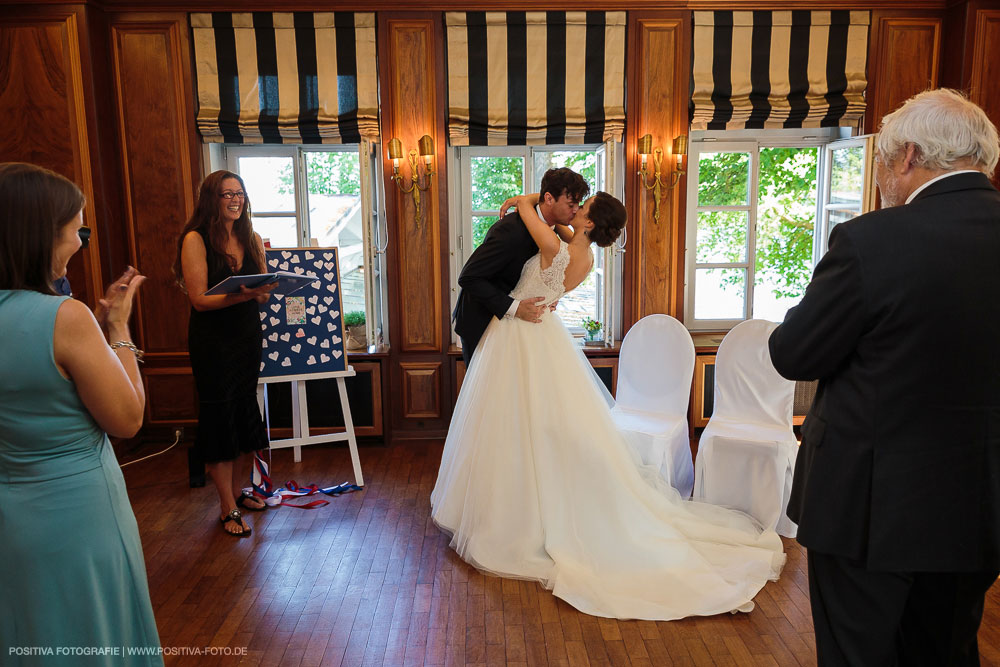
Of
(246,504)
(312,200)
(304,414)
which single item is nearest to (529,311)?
(304,414)

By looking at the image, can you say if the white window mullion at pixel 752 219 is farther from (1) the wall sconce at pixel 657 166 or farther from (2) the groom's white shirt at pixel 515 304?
(2) the groom's white shirt at pixel 515 304

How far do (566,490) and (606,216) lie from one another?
4.06 feet

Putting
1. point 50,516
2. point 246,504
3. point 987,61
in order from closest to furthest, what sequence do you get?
1. point 50,516
2. point 246,504
3. point 987,61

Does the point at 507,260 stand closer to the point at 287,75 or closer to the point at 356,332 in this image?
the point at 356,332

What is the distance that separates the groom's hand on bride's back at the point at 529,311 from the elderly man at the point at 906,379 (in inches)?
71.7

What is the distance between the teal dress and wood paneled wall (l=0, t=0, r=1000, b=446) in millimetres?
3554

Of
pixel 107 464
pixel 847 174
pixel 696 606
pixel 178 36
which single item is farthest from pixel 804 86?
pixel 107 464

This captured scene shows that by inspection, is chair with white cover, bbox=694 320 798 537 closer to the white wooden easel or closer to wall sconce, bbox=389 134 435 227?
the white wooden easel

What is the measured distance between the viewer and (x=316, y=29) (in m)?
4.99

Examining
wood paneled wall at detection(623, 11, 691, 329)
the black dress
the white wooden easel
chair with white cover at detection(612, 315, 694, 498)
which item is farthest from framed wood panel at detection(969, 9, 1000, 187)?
the black dress

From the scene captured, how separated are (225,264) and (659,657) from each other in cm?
259

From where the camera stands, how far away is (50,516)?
1560 mm

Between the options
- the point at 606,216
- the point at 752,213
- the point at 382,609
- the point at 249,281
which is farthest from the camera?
the point at 752,213

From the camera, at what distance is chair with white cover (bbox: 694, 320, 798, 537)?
3.62 m
